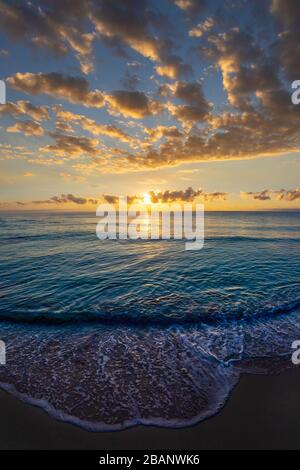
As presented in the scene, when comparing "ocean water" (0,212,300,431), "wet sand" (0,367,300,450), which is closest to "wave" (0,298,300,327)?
"ocean water" (0,212,300,431)

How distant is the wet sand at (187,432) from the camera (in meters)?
3.90

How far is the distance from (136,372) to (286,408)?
330 centimetres

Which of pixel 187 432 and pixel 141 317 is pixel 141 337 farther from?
pixel 187 432

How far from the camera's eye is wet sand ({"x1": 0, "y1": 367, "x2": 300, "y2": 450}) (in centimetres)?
390

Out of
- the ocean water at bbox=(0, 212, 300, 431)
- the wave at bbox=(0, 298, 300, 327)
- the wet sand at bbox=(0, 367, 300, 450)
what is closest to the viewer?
the wet sand at bbox=(0, 367, 300, 450)

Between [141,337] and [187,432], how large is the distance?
11.6 feet

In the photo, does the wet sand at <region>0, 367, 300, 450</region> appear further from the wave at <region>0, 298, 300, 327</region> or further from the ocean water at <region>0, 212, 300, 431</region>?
the wave at <region>0, 298, 300, 327</region>

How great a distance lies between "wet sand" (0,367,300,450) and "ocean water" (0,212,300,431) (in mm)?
193

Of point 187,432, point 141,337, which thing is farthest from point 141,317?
point 187,432

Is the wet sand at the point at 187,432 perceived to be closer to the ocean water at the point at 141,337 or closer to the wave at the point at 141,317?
the ocean water at the point at 141,337

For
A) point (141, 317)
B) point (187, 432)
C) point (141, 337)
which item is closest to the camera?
point (187, 432)

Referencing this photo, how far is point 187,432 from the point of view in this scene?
409cm

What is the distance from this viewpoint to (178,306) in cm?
971
